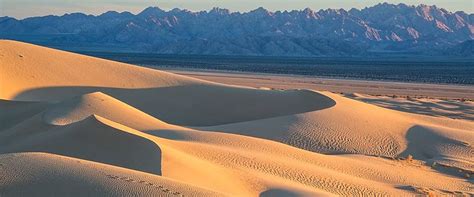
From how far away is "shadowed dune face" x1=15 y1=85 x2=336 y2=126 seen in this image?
2198 cm

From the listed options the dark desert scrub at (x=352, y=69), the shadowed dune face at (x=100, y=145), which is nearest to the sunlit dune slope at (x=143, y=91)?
the shadowed dune face at (x=100, y=145)

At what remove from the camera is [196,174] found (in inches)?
392

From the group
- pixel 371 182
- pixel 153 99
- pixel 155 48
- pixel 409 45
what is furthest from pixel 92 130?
pixel 409 45

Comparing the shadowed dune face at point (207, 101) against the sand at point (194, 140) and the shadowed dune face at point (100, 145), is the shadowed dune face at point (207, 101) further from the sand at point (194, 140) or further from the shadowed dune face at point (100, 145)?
the shadowed dune face at point (100, 145)

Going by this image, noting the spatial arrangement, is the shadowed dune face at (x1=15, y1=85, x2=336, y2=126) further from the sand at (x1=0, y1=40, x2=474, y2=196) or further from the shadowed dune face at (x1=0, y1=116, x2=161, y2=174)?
the shadowed dune face at (x1=0, y1=116, x2=161, y2=174)

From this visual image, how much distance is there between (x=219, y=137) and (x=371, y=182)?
4.27 meters

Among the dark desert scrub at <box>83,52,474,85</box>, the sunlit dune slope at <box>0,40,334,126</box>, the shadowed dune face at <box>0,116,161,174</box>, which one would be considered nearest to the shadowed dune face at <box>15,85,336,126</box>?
the sunlit dune slope at <box>0,40,334,126</box>

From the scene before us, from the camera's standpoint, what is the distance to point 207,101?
23.5m

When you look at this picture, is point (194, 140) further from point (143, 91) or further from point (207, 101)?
point (143, 91)

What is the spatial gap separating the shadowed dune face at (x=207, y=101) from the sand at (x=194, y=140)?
1.5 inches

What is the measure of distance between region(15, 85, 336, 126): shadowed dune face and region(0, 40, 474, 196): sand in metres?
0.04

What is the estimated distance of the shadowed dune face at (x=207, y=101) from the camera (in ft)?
72.1

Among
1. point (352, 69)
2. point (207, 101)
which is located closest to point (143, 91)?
point (207, 101)

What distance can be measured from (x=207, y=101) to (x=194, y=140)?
352 inches
